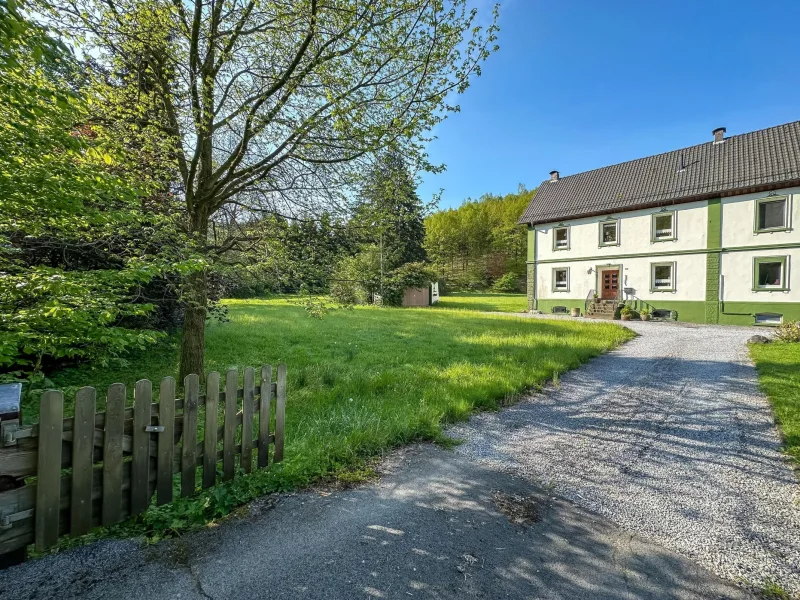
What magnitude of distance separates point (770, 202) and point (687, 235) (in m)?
2.90

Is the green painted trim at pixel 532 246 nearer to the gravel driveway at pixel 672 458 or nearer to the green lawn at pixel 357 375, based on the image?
the green lawn at pixel 357 375

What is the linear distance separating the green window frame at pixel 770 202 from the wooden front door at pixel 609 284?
5535 mm

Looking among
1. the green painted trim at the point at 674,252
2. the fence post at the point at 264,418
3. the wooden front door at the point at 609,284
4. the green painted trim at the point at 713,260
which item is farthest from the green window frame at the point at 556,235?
the fence post at the point at 264,418

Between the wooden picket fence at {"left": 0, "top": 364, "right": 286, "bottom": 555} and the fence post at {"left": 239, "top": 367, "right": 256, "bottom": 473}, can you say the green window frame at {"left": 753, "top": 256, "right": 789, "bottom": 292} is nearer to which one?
the fence post at {"left": 239, "top": 367, "right": 256, "bottom": 473}

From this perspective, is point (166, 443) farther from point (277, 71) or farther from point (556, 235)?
point (556, 235)

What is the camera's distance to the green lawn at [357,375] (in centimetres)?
337

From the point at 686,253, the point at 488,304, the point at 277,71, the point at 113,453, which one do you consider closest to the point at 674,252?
the point at 686,253

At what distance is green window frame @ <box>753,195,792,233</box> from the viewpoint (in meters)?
14.7

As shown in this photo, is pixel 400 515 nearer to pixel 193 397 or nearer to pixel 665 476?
pixel 193 397

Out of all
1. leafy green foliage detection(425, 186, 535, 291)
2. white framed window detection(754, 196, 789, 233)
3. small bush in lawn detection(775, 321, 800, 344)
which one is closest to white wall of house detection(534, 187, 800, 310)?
white framed window detection(754, 196, 789, 233)

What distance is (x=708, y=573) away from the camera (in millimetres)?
2273

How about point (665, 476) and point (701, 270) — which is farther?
point (701, 270)

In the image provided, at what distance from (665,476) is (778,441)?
193 cm

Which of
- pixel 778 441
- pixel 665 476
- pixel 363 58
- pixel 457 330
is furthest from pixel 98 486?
pixel 457 330
